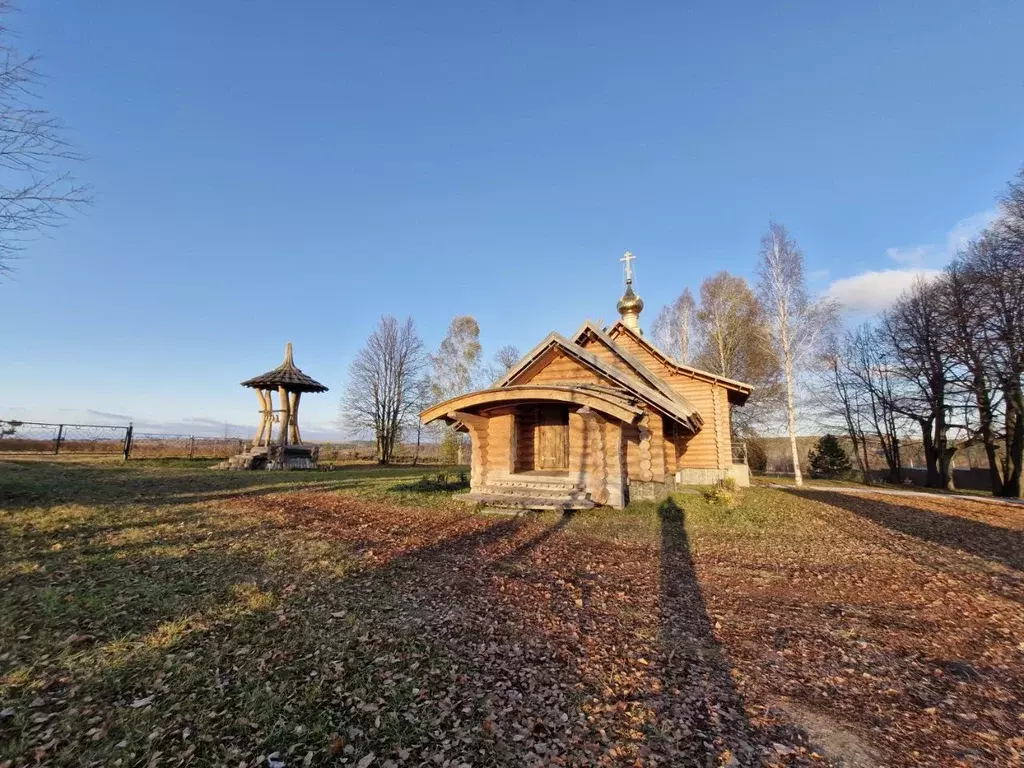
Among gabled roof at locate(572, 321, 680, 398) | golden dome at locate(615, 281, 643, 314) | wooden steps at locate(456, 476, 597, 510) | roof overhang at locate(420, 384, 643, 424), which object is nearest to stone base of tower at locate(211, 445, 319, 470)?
roof overhang at locate(420, 384, 643, 424)

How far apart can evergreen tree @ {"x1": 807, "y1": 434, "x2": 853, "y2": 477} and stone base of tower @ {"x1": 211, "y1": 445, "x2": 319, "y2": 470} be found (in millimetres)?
42601

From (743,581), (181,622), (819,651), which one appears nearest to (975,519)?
(743,581)

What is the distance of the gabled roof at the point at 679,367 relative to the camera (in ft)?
63.6

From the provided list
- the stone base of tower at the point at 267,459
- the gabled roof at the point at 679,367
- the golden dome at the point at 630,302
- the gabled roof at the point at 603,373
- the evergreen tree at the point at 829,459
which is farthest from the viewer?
the evergreen tree at the point at 829,459

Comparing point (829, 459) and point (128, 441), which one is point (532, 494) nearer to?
point (128, 441)

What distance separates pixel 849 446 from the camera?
44812 mm

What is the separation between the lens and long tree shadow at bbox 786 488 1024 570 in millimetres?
9523

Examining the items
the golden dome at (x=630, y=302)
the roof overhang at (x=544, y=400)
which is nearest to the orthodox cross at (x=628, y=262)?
the golden dome at (x=630, y=302)

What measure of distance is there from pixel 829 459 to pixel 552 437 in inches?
1350

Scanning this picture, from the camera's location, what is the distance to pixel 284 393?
27953 mm

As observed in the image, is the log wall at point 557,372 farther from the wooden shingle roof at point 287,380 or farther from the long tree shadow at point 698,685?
the wooden shingle roof at point 287,380

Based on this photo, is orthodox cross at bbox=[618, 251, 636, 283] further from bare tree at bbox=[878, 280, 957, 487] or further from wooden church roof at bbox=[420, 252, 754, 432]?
bare tree at bbox=[878, 280, 957, 487]

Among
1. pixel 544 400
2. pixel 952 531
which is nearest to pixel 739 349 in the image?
pixel 952 531

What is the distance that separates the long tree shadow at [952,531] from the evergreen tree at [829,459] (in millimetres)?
24153
